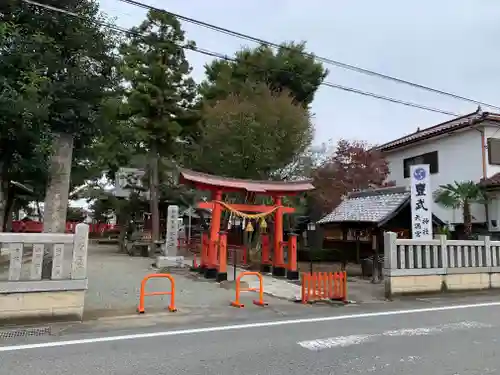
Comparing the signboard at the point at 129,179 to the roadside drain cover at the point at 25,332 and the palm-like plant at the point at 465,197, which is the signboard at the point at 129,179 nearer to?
the palm-like plant at the point at 465,197

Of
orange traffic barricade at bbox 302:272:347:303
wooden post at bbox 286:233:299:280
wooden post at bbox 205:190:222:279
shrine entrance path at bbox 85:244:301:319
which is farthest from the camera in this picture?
wooden post at bbox 286:233:299:280

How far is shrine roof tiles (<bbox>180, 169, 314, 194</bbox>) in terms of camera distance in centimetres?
1523

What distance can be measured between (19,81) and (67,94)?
2.06m

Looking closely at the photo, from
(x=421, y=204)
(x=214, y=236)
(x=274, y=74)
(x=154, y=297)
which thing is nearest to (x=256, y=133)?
(x=274, y=74)

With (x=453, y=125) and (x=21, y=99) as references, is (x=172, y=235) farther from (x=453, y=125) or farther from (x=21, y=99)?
(x=453, y=125)

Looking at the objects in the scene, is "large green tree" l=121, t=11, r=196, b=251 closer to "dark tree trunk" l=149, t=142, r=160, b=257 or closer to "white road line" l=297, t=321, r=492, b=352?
"dark tree trunk" l=149, t=142, r=160, b=257

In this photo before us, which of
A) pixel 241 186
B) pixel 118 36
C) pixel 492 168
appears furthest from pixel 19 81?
pixel 492 168

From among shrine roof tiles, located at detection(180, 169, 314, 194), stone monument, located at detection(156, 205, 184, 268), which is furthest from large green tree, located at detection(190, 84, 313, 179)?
shrine roof tiles, located at detection(180, 169, 314, 194)

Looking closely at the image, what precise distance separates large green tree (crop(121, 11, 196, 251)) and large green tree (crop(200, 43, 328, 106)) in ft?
6.98

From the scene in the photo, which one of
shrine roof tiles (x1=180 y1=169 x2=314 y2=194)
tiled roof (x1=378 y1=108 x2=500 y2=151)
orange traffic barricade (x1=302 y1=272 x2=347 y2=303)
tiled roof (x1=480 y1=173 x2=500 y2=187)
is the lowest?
orange traffic barricade (x1=302 y1=272 x2=347 y2=303)

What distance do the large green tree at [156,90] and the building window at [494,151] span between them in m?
16.8

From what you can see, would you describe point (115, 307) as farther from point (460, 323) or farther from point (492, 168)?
point (492, 168)

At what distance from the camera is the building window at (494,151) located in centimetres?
2158

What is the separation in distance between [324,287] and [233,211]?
5651 millimetres
